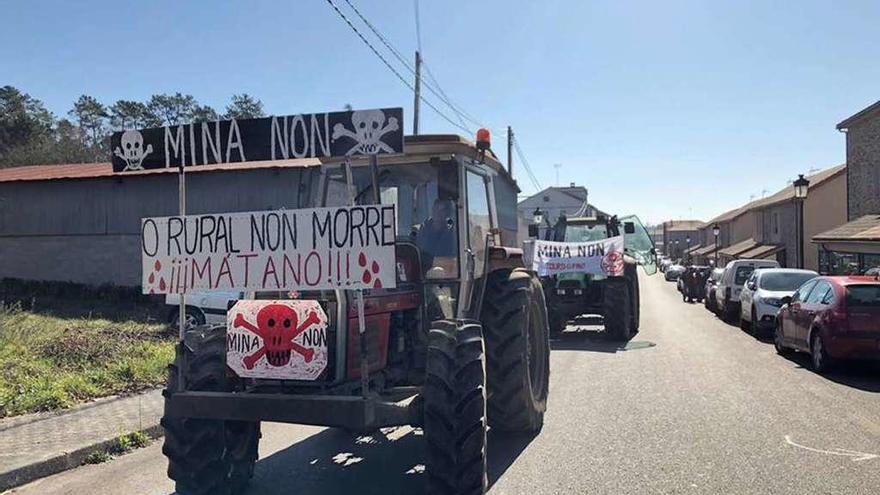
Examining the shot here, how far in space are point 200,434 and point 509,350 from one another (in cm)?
270

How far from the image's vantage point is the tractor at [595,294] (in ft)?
49.9

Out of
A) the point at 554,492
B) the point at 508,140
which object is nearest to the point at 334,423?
the point at 554,492

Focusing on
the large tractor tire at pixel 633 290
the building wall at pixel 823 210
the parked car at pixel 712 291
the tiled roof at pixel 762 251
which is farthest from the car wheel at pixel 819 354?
the tiled roof at pixel 762 251

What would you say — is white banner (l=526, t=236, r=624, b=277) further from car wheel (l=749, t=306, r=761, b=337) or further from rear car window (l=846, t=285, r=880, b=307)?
rear car window (l=846, t=285, r=880, b=307)

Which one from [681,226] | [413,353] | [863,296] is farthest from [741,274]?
[681,226]

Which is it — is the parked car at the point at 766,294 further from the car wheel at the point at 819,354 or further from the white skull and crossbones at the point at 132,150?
the white skull and crossbones at the point at 132,150

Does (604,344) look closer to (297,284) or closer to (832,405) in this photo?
(832,405)

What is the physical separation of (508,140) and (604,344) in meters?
23.6

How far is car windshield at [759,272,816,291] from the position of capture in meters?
16.9

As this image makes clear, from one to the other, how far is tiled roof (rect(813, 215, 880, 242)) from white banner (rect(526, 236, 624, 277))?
8.85 metres

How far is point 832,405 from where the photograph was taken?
8.62 meters

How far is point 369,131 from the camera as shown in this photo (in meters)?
4.81

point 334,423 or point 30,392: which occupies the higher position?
point 334,423

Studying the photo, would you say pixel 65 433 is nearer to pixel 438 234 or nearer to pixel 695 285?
pixel 438 234
